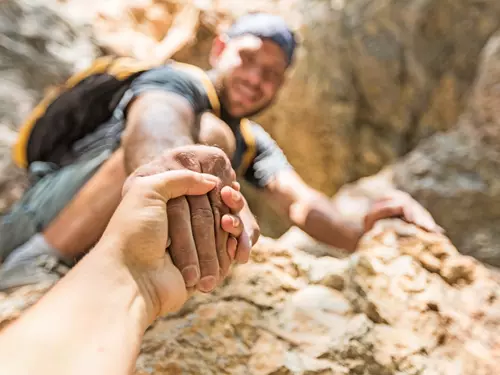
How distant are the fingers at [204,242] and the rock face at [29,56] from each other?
128 cm

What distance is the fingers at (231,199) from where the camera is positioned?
903 mm

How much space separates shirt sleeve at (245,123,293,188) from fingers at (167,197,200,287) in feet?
3.43

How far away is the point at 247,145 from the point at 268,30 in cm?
43

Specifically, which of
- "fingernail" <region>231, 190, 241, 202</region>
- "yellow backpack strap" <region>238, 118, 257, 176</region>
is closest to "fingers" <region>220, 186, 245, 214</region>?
"fingernail" <region>231, 190, 241, 202</region>

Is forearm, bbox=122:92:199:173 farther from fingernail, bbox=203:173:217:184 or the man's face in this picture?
the man's face

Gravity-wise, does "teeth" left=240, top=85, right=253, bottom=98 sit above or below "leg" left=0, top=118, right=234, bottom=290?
above

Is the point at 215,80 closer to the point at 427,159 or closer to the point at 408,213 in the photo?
the point at 408,213

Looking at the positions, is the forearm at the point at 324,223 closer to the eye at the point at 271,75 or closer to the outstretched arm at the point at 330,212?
the outstretched arm at the point at 330,212

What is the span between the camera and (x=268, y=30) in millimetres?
1641

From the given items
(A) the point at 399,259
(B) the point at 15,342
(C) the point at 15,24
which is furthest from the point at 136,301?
(C) the point at 15,24

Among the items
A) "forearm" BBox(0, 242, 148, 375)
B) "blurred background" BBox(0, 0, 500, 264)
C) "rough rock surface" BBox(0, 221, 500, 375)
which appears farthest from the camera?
"blurred background" BBox(0, 0, 500, 264)

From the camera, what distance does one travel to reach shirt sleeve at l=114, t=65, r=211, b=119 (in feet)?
4.45

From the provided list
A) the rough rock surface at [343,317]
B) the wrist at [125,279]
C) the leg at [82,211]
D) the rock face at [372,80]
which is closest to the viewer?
the wrist at [125,279]

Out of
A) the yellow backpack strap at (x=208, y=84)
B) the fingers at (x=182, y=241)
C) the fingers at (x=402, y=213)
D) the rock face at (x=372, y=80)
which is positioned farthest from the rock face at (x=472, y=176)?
the fingers at (x=182, y=241)
